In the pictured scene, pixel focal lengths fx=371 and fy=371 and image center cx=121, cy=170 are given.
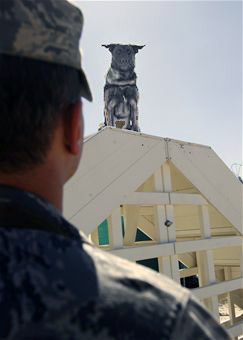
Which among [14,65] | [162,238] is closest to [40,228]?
[14,65]

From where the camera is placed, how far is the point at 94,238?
137 inches

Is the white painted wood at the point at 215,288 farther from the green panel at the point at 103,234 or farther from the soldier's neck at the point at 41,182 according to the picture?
the green panel at the point at 103,234

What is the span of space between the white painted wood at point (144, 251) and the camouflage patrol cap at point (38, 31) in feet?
6.32

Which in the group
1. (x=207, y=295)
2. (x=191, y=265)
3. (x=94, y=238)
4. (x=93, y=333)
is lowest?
(x=191, y=265)

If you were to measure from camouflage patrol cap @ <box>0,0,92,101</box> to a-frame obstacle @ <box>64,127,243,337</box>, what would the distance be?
66.2 inches

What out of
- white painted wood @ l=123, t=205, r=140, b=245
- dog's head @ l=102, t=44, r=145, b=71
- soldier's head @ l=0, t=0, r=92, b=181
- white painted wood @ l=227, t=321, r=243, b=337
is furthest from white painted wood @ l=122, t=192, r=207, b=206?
dog's head @ l=102, t=44, r=145, b=71

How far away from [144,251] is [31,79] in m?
2.16

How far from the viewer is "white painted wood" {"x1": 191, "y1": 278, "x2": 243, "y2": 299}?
117 inches

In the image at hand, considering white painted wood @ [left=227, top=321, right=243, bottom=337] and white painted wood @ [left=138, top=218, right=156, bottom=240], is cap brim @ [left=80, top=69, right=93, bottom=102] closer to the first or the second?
white painted wood @ [left=227, top=321, right=243, bottom=337]

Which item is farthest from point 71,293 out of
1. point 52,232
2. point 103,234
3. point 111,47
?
point 111,47

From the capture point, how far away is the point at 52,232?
25.3 inches

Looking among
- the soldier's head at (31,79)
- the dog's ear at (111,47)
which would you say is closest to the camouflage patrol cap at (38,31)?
the soldier's head at (31,79)

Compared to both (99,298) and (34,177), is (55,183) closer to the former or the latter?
(34,177)

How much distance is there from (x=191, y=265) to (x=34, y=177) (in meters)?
5.09
